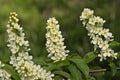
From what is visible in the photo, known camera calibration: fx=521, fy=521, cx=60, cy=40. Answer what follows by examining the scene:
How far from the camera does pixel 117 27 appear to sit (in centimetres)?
844

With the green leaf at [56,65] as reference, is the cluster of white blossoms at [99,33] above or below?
above

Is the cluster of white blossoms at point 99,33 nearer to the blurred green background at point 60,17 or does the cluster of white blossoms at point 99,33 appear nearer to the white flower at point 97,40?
the white flower at point 97,40

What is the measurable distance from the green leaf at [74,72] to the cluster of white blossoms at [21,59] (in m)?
0.18

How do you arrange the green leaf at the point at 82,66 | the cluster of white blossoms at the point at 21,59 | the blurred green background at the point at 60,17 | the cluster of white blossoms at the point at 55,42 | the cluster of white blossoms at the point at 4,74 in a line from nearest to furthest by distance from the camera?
the cluster of white blossoms at the point at 21,59
the cluster of white blossoms at the point at 4,74
the green leaf at the point at 82,66
the cluster of white blossoms at the point at 55,42
the blurred green background at the point at 60,17

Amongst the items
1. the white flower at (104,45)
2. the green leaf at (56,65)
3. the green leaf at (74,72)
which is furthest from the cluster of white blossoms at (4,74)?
the white flower at (104,45)

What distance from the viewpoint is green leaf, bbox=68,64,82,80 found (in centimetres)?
338

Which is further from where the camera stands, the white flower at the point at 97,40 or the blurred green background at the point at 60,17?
the blurred green background at the point at 60,17

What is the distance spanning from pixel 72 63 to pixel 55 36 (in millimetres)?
213

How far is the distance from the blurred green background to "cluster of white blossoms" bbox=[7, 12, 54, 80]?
4407mm

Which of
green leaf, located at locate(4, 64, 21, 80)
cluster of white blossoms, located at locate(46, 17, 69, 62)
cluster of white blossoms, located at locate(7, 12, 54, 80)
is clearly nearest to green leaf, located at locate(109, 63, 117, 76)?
cluster of white blossoms, located at locate(46, 17, 69, 62)

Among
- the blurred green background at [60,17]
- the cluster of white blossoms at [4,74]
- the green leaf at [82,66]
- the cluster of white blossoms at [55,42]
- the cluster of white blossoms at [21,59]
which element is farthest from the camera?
the blurred green background at [60,17]

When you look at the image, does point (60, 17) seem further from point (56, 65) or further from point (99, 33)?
point (56, 65)

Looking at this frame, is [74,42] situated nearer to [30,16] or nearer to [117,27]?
[117,27]

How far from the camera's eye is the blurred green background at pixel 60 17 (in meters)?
8.36
